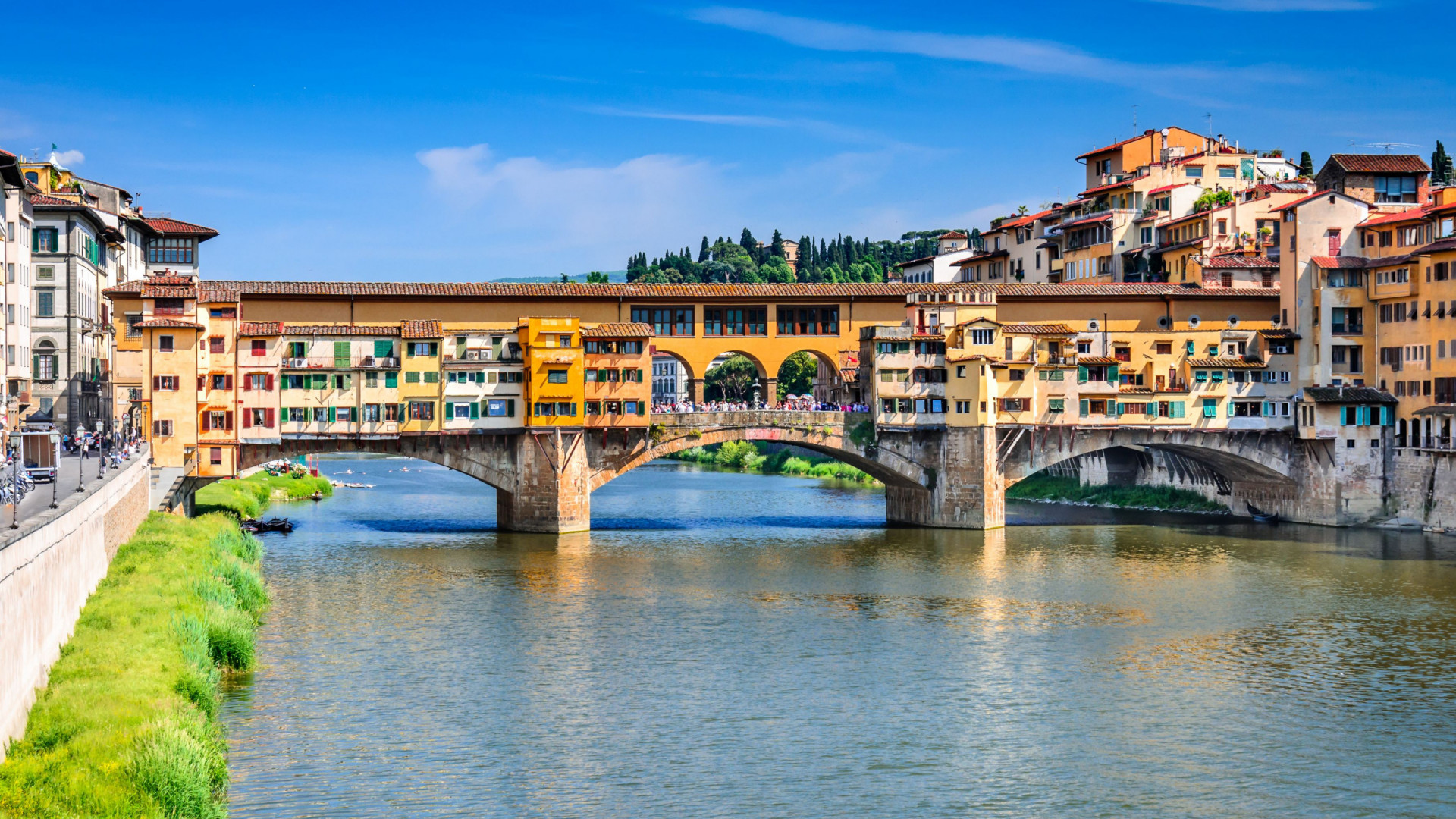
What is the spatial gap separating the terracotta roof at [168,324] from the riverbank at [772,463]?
42931mm

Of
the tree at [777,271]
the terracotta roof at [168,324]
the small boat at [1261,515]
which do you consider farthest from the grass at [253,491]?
the tree at [777,271]

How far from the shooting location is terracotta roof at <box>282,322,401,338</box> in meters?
62.4

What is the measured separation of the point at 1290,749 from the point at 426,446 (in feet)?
136

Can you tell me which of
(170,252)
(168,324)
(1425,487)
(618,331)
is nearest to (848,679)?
(618,331)

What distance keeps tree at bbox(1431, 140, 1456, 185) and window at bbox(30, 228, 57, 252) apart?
69822 millimetres

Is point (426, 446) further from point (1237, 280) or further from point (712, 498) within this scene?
point (1237, 280)

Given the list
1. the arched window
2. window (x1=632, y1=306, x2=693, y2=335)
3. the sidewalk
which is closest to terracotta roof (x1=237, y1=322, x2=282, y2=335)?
→ the arched window

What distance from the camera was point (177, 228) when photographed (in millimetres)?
83188

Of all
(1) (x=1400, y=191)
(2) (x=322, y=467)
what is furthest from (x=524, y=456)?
(2) (x=322, y=467)

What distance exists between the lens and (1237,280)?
7431cm

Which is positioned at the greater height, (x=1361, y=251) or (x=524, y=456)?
(x=1361, y=251)

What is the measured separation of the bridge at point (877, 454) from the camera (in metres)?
63.9

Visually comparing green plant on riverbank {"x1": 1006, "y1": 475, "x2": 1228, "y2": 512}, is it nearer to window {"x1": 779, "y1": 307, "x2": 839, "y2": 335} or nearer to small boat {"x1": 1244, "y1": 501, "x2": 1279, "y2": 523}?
small boat {"x1": 1244, "y1": 501, "x2": 1279, "y2": 523}

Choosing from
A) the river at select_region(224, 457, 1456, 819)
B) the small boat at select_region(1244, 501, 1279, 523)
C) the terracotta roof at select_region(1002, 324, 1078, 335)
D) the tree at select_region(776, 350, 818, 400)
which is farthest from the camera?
the tree at select_region(776, 350, 818, 400)
